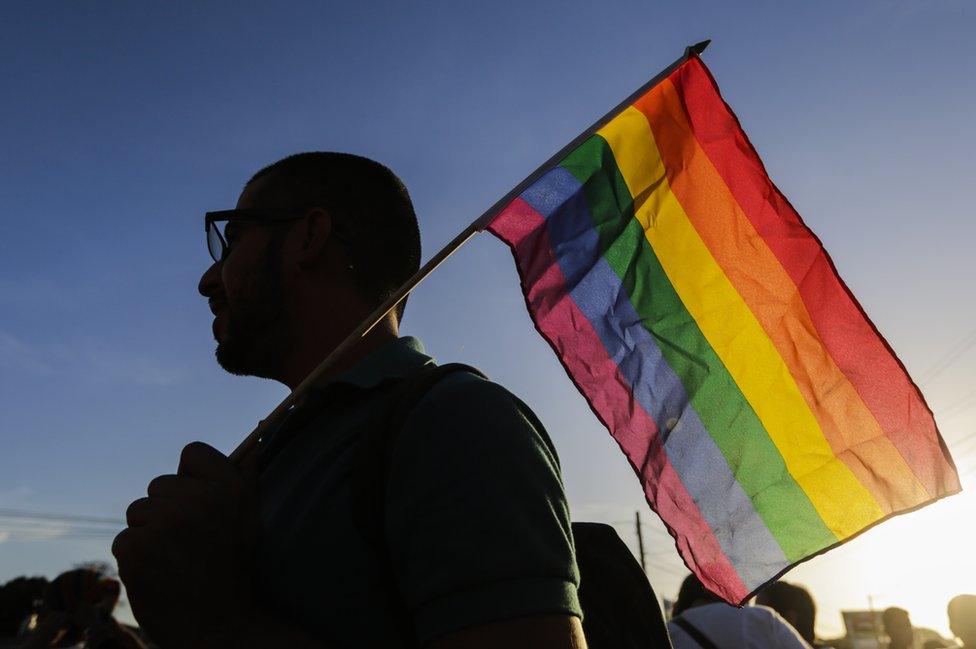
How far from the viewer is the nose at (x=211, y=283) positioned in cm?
263

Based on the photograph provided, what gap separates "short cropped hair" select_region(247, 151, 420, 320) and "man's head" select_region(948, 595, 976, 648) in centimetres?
486

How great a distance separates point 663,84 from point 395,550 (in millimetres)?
2417

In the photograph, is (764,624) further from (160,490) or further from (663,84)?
(160,490)

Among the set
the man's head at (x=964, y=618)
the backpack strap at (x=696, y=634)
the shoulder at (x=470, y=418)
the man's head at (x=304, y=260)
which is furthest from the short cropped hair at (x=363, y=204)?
the man's head at (x=964, y=618)

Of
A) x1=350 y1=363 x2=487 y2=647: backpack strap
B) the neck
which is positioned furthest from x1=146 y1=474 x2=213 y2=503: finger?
the neck

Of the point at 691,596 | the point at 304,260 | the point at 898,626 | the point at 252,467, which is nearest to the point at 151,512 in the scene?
the point at 252,467

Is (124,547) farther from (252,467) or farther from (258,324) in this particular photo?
(258,324)

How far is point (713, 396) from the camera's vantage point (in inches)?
112

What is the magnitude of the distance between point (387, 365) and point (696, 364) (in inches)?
52.0

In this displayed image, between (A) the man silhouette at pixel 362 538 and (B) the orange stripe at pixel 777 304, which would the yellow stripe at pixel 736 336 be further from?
(A) the man silhouette at pixel 362 538

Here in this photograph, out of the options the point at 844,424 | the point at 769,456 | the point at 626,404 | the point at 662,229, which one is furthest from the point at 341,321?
the point at 844,424

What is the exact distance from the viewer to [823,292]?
9.37ft

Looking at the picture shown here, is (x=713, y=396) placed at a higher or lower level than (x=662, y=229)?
lower

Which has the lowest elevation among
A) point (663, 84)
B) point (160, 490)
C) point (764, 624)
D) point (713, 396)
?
point (764, 624)
